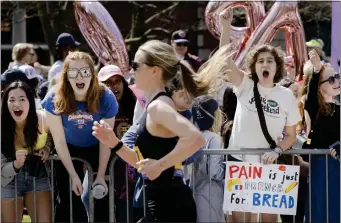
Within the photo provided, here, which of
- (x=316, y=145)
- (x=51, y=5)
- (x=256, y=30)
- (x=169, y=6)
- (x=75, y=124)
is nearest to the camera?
(x=75, y=124)

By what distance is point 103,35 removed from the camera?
30.2ft

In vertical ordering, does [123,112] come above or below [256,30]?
below

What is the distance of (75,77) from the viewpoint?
6715 millimetres

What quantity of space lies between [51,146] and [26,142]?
20 centimetres

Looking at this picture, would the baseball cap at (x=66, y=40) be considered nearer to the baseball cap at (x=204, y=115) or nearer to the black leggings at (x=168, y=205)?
the baseball cap at (x=204, y=115)

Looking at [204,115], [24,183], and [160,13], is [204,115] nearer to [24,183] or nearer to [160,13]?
[24,183]

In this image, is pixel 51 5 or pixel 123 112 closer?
pixel 123 112

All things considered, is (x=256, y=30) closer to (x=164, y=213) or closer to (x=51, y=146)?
(x=51, y=146)

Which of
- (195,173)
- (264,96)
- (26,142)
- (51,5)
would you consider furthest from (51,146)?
(51,5)

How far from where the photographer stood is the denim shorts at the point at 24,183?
6.89 m

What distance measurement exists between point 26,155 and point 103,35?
104 inches

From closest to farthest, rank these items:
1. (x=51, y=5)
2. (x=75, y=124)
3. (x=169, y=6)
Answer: (x=75, y=124) → (x=51, y=5) → (x=169, y=6)

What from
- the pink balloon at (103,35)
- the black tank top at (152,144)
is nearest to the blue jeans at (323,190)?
the black tank top at (152,144)

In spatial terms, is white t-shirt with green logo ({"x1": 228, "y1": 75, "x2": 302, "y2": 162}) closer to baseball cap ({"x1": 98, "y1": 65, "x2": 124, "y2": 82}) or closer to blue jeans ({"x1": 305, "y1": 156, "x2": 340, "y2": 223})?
blue jeans ({"x1": 305, "y1": 156, "x2": 340, "y2": 223})
